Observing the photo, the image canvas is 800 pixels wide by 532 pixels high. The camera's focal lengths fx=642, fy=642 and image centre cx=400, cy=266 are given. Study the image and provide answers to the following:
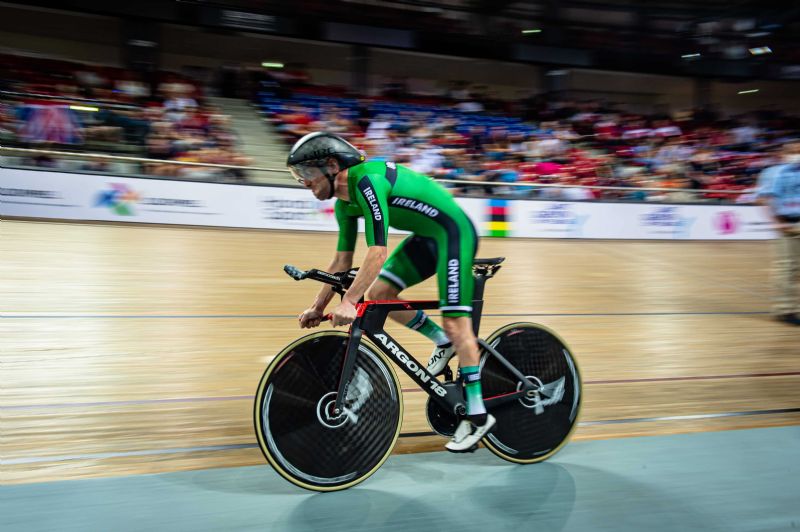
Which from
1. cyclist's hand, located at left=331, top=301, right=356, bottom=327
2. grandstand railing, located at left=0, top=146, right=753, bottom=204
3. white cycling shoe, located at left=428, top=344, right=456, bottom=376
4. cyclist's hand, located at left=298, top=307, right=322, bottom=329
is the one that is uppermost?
grandstand railing, located at left=0, top=146, right=753, bottom=204

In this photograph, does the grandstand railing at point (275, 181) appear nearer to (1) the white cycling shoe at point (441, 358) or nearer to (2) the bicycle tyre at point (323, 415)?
(1) the white cycling shoe at point (441, 358)

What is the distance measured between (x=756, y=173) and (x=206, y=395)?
15.4 m

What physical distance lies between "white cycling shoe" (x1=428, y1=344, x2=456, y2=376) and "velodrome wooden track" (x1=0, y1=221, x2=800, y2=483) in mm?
397

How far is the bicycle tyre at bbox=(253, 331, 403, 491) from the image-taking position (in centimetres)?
222

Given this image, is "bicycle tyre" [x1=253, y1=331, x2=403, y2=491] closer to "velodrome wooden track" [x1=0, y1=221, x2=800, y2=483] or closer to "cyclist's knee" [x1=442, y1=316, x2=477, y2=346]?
"cyclist's knee" [x1=442, y1=316, x2=477, y2=346]

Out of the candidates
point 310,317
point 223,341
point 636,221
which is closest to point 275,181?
point 223,341

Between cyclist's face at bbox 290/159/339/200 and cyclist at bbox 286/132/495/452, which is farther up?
cyclist's face at bbox 290/159/339/200

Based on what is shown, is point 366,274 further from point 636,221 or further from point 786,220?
point 636,221

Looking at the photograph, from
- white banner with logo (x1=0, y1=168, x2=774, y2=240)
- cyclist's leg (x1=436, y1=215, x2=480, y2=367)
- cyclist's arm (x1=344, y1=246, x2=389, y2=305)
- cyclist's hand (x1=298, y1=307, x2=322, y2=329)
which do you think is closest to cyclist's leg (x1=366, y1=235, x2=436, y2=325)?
cyclist's leg (x1=436, y1=215, x2=480, y2=367)

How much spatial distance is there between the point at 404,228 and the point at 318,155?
457mm

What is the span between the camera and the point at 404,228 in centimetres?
246

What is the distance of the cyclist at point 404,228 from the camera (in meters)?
2.21

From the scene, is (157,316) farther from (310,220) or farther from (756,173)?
(756,173)

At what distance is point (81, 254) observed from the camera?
6984mm
